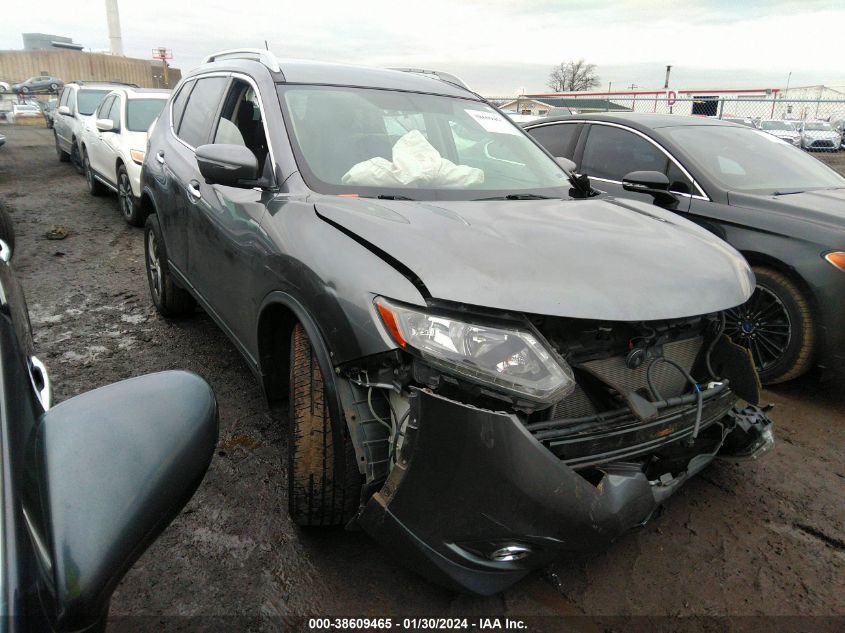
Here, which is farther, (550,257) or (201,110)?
(201,110)

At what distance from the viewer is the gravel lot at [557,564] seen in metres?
2.01

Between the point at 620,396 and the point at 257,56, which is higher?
the point at 257,56

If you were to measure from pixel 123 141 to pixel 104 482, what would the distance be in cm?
744

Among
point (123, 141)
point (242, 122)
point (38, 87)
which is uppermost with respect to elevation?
point (38, 87)

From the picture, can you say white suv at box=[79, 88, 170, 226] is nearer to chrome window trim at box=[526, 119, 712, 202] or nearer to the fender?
chrome window trim at box=[526, 119, 712, 202]

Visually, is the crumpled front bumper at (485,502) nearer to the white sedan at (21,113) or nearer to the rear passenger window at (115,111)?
the rear passenger window at (115,111)

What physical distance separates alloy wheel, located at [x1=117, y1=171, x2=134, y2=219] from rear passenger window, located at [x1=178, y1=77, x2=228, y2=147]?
3.86m

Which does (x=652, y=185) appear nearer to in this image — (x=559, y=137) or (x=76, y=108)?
(x=559, y=137)

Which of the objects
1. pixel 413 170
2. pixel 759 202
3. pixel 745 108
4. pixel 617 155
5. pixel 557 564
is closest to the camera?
pixel 557 564

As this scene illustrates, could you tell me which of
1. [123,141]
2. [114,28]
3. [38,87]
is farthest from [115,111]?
[114,28]

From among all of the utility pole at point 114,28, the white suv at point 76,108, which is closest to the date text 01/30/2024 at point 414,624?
the white suv at point 76,108

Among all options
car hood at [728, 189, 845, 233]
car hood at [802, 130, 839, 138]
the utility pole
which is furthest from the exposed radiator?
the utility pole

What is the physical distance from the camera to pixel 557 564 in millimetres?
2182

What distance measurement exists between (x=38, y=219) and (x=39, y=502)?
336 inches
